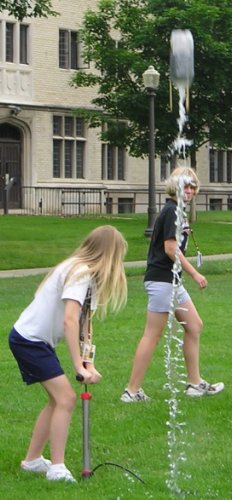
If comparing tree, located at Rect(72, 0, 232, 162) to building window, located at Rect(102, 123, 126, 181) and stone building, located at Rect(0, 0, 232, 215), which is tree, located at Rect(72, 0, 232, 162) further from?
building window, located at Rect(102, 123, 126, 181)

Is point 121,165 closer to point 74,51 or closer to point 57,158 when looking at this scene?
point 57,158

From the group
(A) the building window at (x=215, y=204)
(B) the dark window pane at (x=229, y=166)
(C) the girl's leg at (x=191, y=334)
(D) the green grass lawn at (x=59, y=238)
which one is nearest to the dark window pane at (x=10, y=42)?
(D) the green grass lawn at (x=59, y=238)

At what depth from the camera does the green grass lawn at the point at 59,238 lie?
84.2 ft

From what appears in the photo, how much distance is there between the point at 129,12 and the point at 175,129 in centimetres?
415

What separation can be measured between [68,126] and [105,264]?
39.0m

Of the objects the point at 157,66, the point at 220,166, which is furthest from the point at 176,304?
the point at 220,166

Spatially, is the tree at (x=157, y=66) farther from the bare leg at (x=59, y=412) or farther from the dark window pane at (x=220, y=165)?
the bare leg at (x=59, y=412)

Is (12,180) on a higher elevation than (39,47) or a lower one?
lower

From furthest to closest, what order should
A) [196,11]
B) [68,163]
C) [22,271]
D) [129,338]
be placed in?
1. [68,163]
2. [196,11]
3. [22,271]
4. [129,338]

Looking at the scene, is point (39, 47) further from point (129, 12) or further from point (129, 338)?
point (129, 338)

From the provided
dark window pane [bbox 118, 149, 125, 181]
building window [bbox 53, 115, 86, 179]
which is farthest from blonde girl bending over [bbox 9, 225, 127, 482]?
dark window pane [bbox 118, 149, 125, 181]

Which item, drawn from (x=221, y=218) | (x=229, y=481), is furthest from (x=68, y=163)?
(x=229, y=481)

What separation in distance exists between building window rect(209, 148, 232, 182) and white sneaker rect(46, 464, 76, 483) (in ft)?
153

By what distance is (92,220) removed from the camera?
1436 inches
